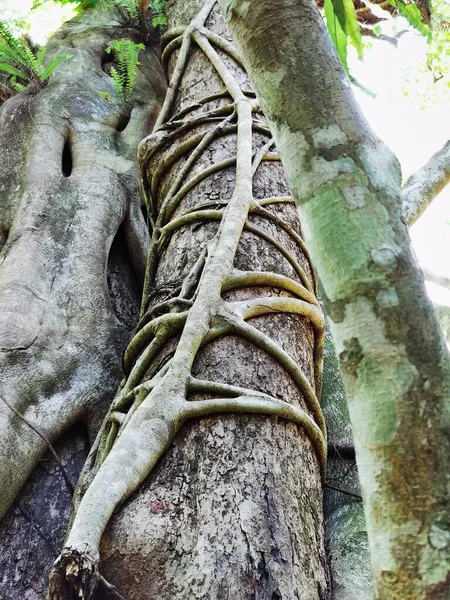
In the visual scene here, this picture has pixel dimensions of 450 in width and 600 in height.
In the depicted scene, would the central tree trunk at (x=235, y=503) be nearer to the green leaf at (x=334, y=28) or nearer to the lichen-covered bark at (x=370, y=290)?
the lichen-covered bark at (x=370, y=290)

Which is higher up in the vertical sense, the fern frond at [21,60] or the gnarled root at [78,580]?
the fern frond at [21,60]

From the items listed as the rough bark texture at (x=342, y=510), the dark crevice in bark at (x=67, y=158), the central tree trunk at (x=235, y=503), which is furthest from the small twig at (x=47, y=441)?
the dark crevice in bark at (x=67, y=158)

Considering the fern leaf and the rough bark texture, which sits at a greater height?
the fern leaf

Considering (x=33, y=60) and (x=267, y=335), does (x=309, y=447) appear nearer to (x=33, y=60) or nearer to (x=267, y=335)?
(x=267, y=335)

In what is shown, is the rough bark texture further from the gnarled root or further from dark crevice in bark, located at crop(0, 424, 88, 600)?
dark crevice in bark, located at crop(0, 424, 88, 600)

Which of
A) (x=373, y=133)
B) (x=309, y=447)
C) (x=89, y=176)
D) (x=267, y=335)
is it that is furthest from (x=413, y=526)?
(x=89, y=176)

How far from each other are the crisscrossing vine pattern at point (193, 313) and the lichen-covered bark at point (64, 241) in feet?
1.00

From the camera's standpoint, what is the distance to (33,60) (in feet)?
10.00

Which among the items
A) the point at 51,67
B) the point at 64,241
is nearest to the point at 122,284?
the point at 64,241

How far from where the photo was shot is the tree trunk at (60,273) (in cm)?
175

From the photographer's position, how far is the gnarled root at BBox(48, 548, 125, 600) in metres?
1.00

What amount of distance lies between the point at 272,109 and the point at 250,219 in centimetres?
90

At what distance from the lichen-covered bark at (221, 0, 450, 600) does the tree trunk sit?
4.00 ft

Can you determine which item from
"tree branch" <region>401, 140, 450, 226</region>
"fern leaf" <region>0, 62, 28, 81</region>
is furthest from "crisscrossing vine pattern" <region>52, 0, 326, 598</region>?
"fern leaf" <region>0, 62, 28, 81</region>
